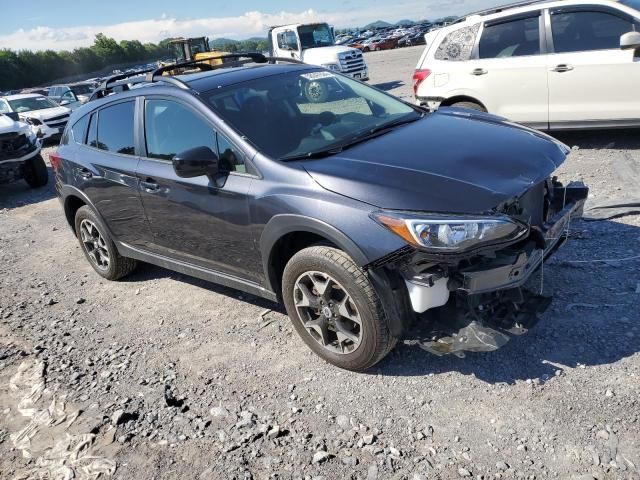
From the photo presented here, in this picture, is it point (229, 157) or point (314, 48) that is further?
point (314, 48)

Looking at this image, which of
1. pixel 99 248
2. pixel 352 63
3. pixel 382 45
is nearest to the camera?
pixel 99 248

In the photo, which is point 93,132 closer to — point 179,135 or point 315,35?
point 179,135

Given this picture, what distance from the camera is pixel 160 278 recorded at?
5.45 meters

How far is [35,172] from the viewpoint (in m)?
10.7

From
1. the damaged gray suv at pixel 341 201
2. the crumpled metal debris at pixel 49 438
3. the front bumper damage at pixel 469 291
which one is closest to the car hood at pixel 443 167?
the damaged gray suv at pixel 341 201

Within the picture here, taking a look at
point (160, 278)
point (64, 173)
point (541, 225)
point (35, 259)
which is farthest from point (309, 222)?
point (35, 259)

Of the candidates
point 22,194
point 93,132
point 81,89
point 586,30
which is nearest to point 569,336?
point 93,132

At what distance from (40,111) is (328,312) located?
17220mm

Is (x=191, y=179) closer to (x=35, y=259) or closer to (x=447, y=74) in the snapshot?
(x=35, y=259)

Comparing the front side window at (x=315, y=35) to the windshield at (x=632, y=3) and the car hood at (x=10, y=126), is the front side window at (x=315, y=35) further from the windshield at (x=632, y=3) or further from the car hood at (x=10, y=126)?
the windshield at (x=632, y=3)

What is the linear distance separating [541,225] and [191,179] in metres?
2.29

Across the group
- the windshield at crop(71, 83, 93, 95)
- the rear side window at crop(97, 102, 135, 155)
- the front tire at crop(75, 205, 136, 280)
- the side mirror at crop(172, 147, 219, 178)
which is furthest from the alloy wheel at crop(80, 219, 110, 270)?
the windshield at crop(71, 83, 93, 95)

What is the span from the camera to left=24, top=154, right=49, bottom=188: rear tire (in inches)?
418

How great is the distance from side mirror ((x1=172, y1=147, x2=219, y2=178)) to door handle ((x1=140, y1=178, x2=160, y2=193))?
2.35 feet
